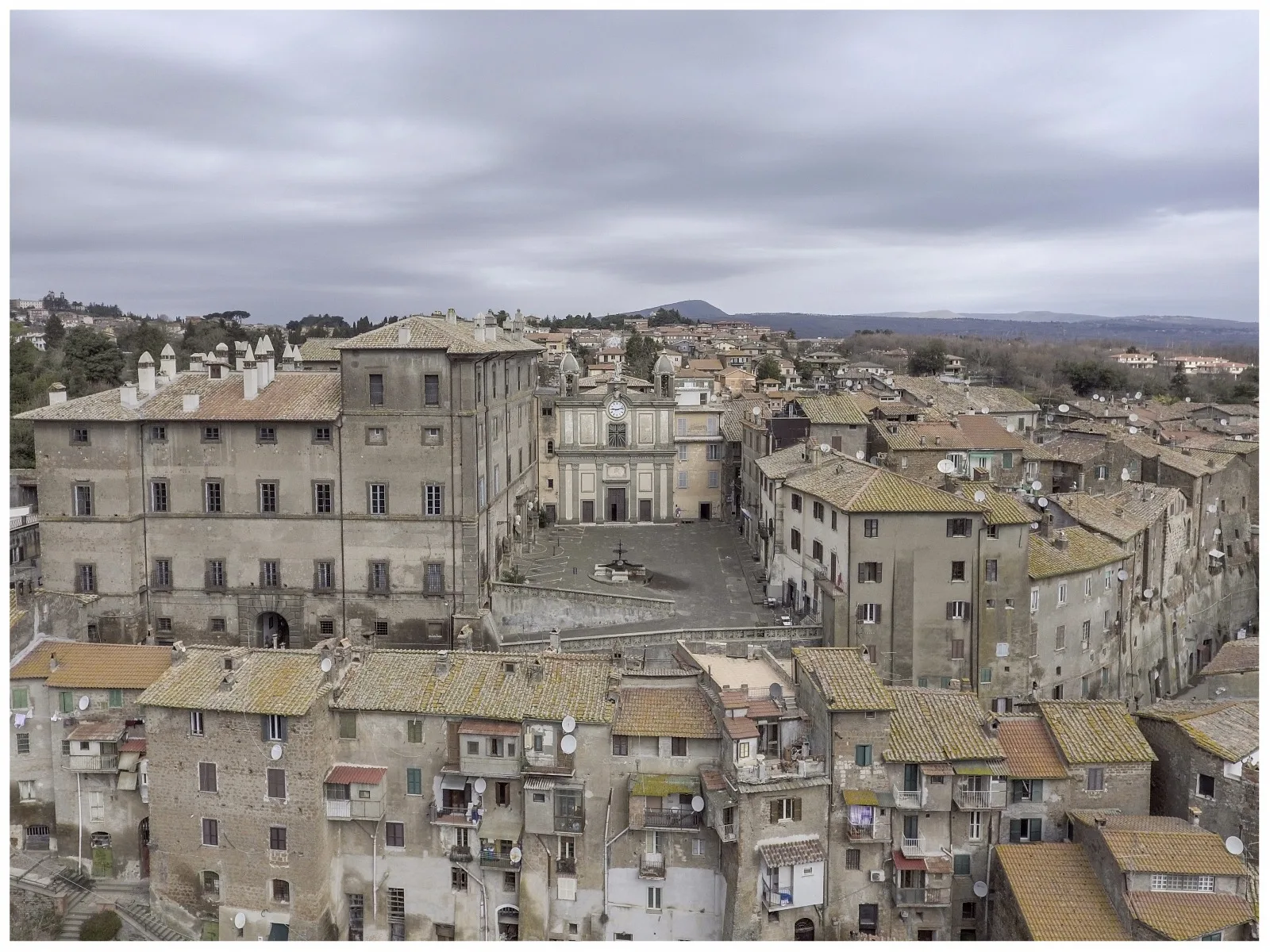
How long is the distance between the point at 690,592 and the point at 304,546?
18779 mm

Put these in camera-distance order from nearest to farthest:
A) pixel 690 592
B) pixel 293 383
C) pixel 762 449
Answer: pixel 293 383, pixel 690 592, pixel 762 449

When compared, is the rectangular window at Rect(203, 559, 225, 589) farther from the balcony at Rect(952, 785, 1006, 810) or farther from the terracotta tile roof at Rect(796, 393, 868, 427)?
the terracotta tile roof at Rect(796, 393, 868, 427)

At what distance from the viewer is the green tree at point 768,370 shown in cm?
11706

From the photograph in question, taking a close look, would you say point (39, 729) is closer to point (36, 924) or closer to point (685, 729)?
point (36, 924)

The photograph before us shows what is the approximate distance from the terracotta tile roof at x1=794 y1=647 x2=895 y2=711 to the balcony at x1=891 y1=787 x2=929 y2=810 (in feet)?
9.16

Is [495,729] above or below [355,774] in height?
above

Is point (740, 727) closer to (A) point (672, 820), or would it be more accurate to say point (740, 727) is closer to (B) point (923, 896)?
(A) point (672, 820)

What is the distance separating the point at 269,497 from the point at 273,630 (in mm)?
6059

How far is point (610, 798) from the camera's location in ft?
108

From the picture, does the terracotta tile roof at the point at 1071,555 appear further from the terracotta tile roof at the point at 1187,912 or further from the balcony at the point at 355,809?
the balcony at the point at 355,809

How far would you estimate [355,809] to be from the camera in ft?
108

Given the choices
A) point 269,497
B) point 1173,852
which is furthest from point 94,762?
point 1173,852

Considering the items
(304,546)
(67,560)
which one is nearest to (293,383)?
(304,546)

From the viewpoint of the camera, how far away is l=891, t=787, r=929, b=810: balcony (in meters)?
32.8
